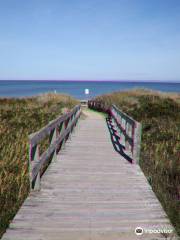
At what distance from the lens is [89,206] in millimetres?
4801

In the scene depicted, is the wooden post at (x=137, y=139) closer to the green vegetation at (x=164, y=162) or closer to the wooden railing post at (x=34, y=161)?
the green vegetation at (x=164, y=162)

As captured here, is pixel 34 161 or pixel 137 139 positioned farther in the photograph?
pixel 137 139

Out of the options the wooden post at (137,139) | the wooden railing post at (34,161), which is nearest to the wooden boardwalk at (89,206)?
the wooden railing post at (34,161)

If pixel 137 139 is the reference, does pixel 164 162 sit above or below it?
below

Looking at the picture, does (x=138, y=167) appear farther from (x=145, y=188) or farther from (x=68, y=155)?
(x=68, y=155)

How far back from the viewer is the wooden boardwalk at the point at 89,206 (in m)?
3.93

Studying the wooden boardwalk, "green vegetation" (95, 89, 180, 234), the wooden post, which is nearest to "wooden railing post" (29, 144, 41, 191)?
the wooden boardwalk

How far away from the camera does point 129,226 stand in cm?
411

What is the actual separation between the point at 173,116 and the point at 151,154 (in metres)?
10.6

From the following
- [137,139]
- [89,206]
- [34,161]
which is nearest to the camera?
[89,206]

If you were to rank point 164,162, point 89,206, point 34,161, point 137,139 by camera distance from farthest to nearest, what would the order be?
point 164,162, point 137,139, point 34,161, point 89,206

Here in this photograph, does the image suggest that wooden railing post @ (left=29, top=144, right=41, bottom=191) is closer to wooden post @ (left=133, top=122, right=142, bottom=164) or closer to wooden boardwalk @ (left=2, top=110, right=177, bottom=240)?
wooden boardwalk @ (left=2, top=110, right=177, bottom=240)

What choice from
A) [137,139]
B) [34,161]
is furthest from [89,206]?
[137,139]

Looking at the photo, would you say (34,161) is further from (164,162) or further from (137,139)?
(164,162)
